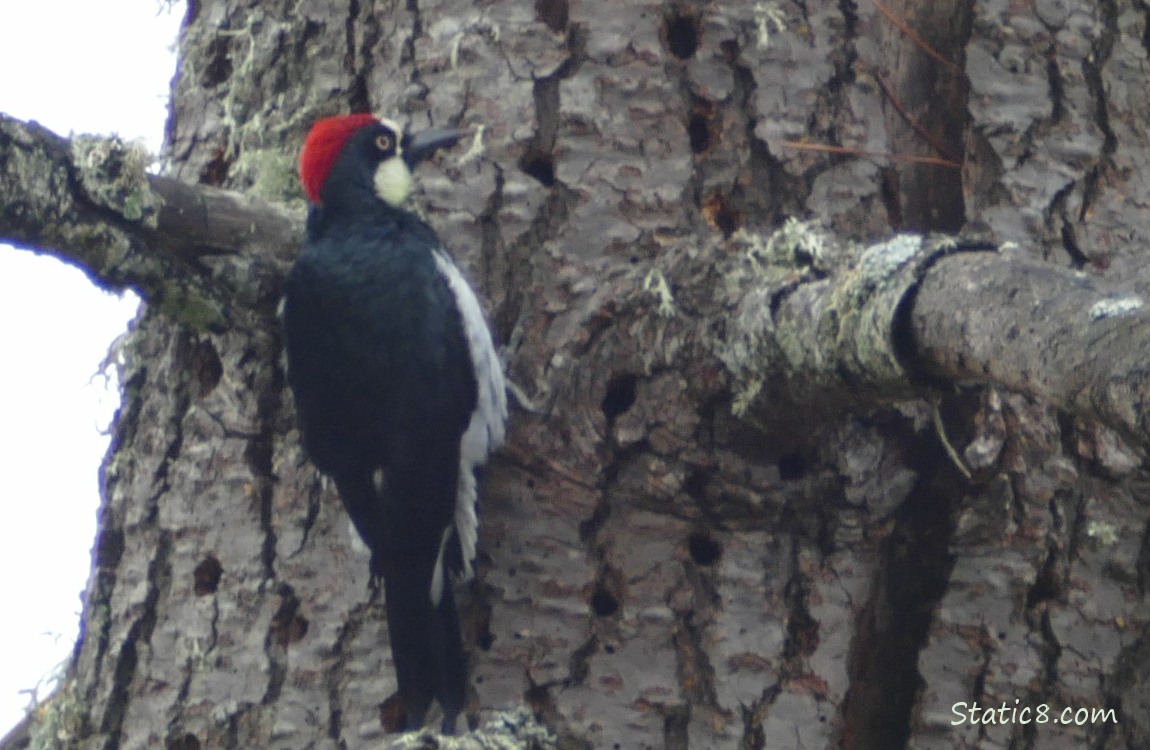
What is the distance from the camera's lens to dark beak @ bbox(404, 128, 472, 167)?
2.49m

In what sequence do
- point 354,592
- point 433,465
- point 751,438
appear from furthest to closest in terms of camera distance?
1. point 433,465
2. point 354,592
3. point 751,438

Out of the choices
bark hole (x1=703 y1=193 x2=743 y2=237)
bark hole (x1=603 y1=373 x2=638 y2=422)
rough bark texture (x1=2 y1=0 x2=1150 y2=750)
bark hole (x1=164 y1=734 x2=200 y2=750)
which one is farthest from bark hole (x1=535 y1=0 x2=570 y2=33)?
bark hole (x1=164 y1=734 x2=200 y2=750)

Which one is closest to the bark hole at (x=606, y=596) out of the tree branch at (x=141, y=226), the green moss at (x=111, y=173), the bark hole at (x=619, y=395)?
the bark hole at (x=619, y=395)

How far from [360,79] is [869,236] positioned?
1.00m

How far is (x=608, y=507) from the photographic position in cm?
230

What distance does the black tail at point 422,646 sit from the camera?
7.20ft

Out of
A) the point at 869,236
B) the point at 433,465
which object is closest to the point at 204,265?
the point at 433,465

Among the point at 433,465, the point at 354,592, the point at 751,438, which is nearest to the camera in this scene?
the point at 751,438

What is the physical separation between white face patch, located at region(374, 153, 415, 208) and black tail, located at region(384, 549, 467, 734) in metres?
0.72

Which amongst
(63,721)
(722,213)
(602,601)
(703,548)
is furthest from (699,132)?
(63,721)

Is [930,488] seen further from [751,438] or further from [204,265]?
[204,265]

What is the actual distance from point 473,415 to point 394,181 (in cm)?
50

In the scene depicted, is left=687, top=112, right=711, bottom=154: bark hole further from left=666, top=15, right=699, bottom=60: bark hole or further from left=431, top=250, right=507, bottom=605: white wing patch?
left=431, top=250, right=507, bottom=605: white wing patch

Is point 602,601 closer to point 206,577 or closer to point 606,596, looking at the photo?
point 606,596
